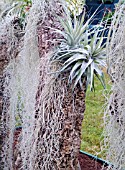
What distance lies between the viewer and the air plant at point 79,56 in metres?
1.41

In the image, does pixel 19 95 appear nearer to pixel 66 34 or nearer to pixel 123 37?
pixel 66 34

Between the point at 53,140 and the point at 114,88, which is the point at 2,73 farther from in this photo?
the point at 114,88

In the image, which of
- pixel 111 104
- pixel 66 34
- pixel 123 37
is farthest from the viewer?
pixel 66 34

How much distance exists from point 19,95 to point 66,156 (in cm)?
A: 72

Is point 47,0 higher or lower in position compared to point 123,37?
higher

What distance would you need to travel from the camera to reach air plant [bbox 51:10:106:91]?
55.6 inches

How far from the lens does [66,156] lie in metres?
A: 1.54

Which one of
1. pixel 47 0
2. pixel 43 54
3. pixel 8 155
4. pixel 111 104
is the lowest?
pixel 8 155

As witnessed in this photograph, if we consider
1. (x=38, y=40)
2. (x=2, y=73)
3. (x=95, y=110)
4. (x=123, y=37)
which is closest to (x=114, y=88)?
(x=123, y=37)

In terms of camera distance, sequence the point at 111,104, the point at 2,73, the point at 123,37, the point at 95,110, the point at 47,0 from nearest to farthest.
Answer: the point at 123,37 < the point at 111,104 < the point at 47,0 < the point at 2,73 < the point at 95,110

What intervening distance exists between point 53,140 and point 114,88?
518mm

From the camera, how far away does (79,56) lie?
1.41 meters

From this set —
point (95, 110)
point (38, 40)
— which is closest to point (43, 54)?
point (38, 40)

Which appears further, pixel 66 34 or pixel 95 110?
pixel 95 110
